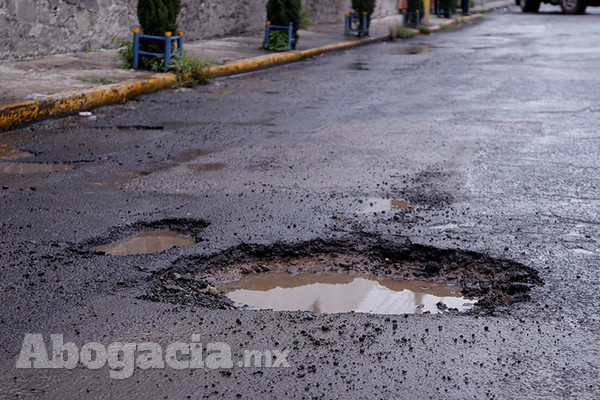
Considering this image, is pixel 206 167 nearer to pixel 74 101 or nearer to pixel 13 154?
pixel 13 154

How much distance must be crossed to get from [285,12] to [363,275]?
1049 centimetres

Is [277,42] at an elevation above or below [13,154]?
above

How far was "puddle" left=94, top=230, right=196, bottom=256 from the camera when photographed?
3.45 metres

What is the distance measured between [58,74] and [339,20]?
44.3 feet

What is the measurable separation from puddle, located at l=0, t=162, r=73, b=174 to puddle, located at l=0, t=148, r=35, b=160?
203 mm

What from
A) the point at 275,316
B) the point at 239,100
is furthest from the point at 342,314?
the point at 239,100

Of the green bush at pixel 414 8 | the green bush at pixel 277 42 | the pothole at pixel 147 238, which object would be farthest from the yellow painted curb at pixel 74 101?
the green bush at pixel 414 8

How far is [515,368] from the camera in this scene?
2.36 meters

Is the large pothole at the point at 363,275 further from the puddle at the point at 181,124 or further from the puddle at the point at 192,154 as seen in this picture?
the puddle at the point at 181,124

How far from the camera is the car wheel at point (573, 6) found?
3002 centimetres

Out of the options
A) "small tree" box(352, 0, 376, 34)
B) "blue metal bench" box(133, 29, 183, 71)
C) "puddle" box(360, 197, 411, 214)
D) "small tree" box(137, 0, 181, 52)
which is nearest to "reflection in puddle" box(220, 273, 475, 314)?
"puddle" box(360, 197, 411, 214)

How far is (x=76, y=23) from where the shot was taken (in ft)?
33.7

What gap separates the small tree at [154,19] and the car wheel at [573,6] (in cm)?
2477

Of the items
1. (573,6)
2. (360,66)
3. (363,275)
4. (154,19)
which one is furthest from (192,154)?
(573,6)
